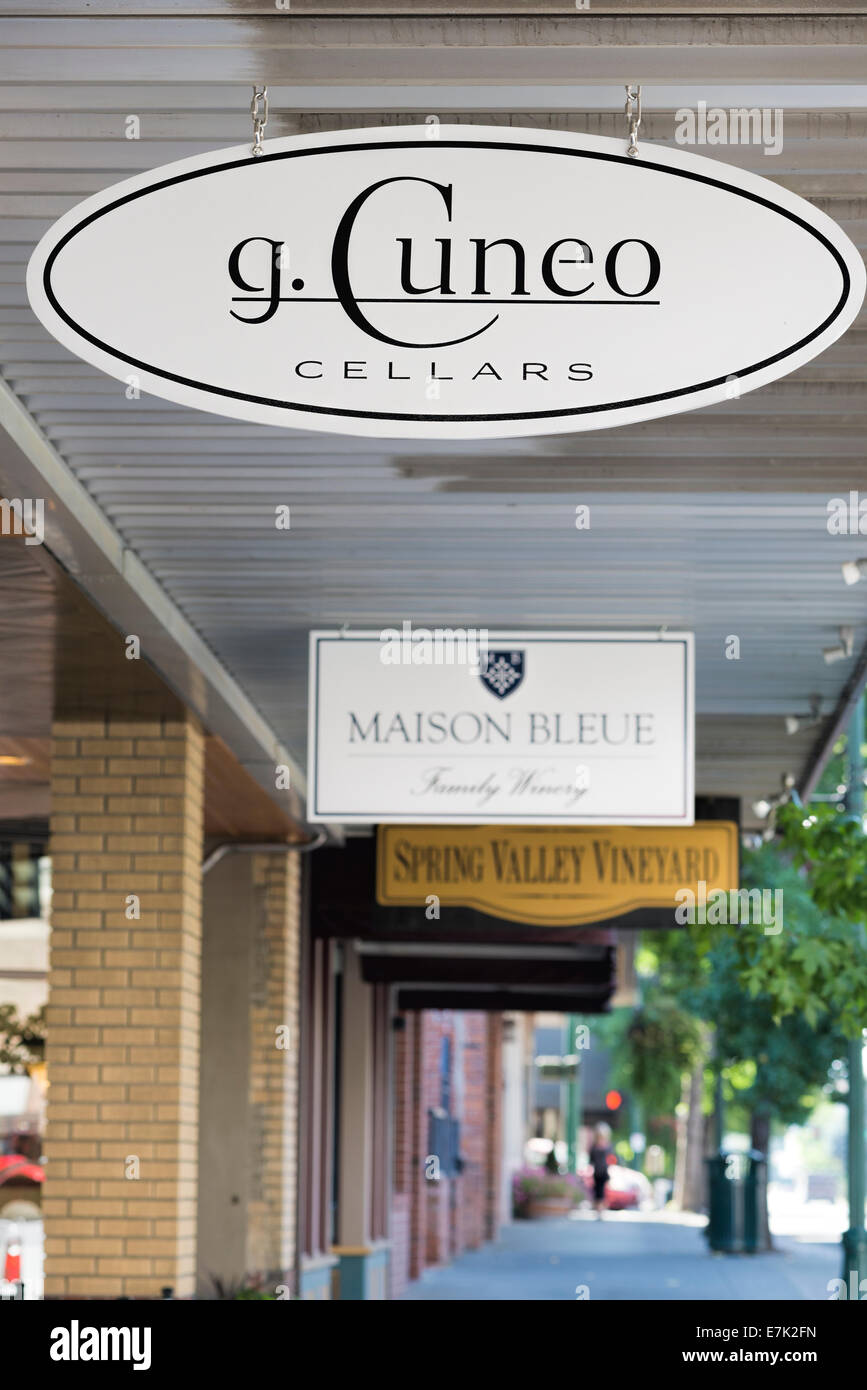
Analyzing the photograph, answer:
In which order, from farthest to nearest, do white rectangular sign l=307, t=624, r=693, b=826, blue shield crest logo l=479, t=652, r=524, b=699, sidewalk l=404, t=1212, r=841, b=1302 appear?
sidewalk l=404, t=1212, r=841, b=1302
blue shield crest logo l=479, t=652, r=524, b=699
white rectangular sign l=307, t=624, r=693, b=826

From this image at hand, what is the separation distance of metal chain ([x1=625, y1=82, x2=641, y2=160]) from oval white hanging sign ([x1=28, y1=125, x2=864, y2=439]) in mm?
27

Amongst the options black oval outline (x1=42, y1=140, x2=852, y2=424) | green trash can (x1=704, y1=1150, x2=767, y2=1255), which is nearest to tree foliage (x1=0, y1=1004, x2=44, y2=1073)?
black oval outline (x1=42, y1=140, x2=852, y2=424)

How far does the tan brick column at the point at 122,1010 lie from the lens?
806cm

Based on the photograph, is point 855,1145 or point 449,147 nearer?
point 449,147

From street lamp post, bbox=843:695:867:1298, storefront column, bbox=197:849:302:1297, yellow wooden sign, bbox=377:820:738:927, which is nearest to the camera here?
yellow wooden sign, bbox=377:820:738:927

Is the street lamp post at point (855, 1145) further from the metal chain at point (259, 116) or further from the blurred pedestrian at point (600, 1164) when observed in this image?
the blurred pedestrian at point (600, 1164)

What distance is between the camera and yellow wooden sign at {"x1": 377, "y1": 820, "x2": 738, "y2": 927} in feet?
30.8

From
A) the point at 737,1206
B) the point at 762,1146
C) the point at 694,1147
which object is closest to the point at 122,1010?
the point at 737,1206

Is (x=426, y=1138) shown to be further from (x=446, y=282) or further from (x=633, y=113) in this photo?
(x=633, y=113)

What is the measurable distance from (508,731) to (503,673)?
24 centimetres

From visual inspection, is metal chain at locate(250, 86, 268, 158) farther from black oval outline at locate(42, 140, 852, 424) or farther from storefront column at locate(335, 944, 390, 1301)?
storefront column at locate(335, 944, 390, 1301)

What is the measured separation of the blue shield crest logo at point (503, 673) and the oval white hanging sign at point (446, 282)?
9.64 ft

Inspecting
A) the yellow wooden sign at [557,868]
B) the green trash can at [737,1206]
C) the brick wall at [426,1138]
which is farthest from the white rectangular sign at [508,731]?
the green trash can at [737,1206]

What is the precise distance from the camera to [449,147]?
398 cm
